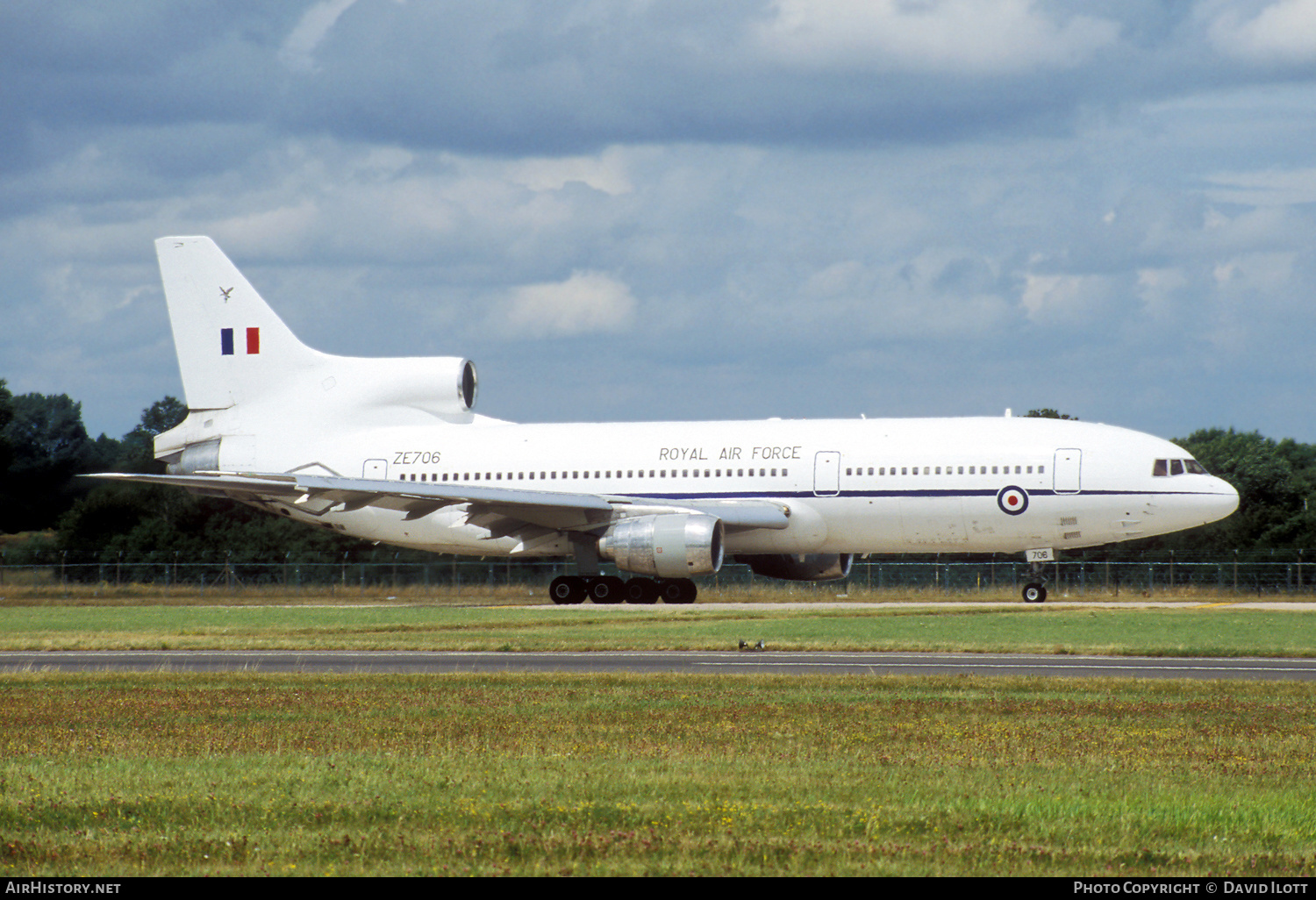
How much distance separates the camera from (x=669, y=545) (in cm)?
3503

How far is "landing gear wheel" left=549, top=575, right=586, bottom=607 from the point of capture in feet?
128

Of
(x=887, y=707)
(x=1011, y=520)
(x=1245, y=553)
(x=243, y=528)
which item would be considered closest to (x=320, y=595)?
(x=243, y=528)

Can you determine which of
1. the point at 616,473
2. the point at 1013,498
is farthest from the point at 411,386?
the point at 1013,498

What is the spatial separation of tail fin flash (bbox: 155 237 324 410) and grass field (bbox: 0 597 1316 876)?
24401mm

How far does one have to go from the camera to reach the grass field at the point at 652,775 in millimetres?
7953

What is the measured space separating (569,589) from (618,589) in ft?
4.24

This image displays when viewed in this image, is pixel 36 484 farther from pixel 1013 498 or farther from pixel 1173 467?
pixel 1173 467

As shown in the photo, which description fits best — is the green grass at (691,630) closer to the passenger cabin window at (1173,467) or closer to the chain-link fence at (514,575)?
the passenger cabin window at (1173,467)

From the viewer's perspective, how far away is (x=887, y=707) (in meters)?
14.6

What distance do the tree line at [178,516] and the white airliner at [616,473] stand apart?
15694 millimetres

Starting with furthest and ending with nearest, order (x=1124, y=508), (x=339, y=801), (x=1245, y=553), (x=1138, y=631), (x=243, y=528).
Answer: (x=243, y=528) < (x=1245, y=553) < (x=1124, y=508) < (x=1138, y=631) < (x=339, y=801)
